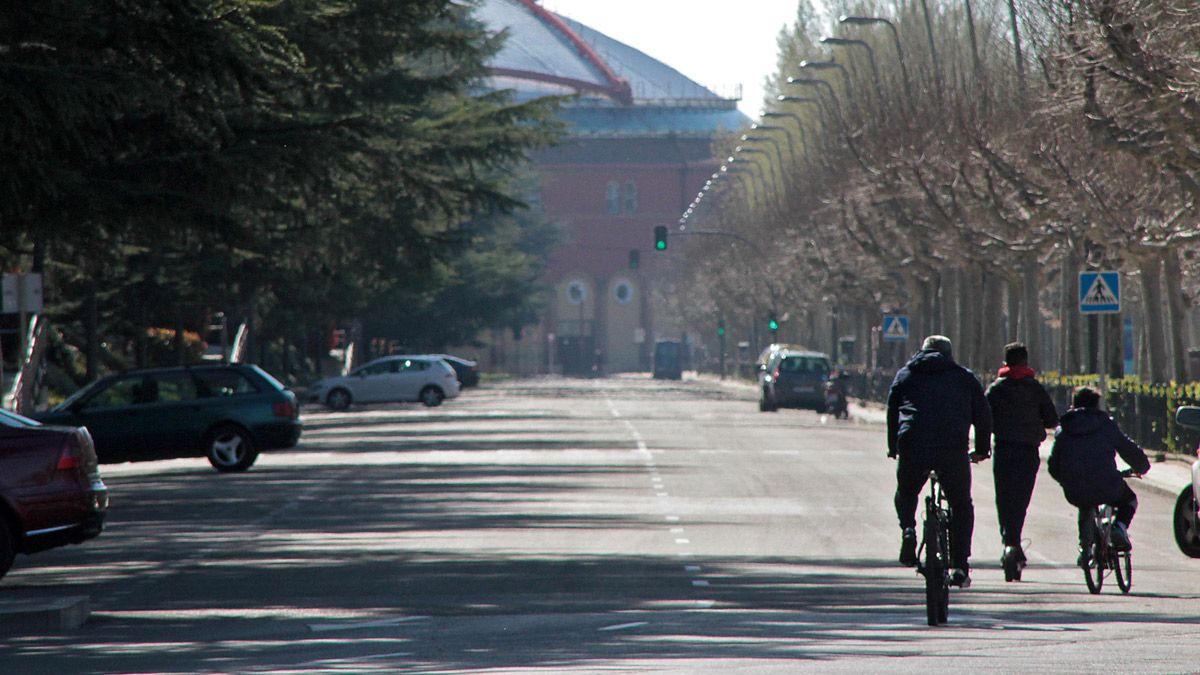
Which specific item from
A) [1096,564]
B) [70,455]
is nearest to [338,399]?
[70,455]

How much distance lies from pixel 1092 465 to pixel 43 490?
7.61 m

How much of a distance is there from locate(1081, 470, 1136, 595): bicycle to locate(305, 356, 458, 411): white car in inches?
2079

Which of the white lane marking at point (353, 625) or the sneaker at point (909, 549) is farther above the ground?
the sneaker at point (909, 549)

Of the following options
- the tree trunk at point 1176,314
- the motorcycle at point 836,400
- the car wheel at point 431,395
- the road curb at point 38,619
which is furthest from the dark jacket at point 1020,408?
the car wheel at point 431,395

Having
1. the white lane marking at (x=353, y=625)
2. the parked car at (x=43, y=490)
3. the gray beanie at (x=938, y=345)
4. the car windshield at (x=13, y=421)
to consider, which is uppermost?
the gray beanie at (x=938, y=345)

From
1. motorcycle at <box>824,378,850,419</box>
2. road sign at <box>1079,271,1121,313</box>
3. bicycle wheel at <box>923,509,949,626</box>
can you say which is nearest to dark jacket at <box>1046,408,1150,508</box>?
bicycle wheel at <box>923,509,949,626</box>

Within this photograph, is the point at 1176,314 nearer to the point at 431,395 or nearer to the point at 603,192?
the point at 431,395

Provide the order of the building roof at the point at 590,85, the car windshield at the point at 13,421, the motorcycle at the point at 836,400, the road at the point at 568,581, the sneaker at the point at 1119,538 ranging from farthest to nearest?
the building roof at the point at 590,85, the motorcycle at the point at 836,400, the car windshield at the point at 13,421, the sneaker at the point at 1119,538, the road at the point at 568,581

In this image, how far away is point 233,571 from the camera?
58.8ft

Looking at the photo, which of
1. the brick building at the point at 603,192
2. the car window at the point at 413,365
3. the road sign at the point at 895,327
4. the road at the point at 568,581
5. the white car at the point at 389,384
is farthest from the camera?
the brick building at the point at 603,192

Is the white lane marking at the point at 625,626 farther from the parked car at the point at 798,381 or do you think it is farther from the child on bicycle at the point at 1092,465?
the parked car at the point at 798,381

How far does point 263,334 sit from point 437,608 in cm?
5832

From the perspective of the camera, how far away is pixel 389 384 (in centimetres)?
6819

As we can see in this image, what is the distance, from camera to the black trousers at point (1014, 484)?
15.9m
